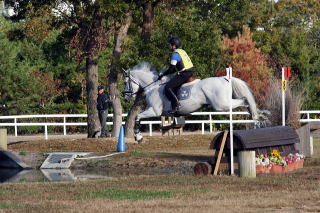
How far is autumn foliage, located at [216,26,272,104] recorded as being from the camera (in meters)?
48.9

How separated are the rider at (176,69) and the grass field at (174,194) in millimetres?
4321

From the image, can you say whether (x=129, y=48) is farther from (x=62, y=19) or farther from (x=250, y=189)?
(x=250, y=189)

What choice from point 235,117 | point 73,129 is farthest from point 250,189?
point 73,129

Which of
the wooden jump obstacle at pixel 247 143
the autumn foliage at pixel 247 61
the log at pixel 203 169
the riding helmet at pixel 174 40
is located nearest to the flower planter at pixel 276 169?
the wooden jump obstacle at pixel 247 143

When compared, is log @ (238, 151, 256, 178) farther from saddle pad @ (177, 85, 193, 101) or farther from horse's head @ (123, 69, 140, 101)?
horse's head @ (123, 69, 140, 101)

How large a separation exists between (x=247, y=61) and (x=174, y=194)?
117 feet

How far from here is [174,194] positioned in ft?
51.6

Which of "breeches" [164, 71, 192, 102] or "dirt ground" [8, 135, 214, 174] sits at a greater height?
"breeches" [164, 71, 192, 102]

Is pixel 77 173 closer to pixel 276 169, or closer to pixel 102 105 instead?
pixel 276 169

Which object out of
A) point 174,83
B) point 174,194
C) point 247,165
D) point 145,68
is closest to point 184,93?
point 174,83

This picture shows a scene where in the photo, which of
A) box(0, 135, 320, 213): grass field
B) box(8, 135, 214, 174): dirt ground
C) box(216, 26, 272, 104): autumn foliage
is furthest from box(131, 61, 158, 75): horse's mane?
box(216, 26, 272, 104): autumn foliage

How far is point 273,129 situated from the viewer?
2158 cm

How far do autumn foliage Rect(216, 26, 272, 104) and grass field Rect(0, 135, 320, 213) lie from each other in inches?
1105

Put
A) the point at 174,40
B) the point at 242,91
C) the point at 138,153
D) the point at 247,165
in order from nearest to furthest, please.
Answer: the point at 247,165 → the point at 174,40 → the point at 242,91 → the point at 138,153
